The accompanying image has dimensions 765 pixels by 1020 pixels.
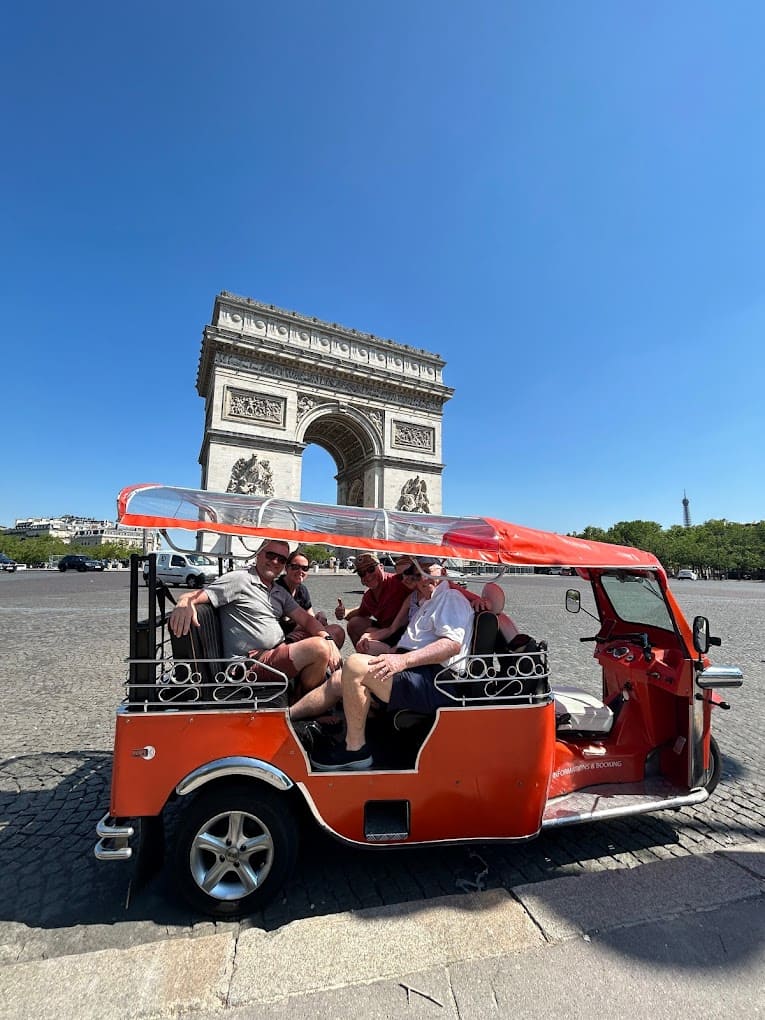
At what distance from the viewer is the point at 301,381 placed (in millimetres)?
32875

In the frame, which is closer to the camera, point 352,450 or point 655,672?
point 655,672

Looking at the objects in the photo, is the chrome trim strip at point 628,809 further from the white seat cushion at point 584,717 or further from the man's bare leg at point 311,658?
the man's bare leg at point 311,658

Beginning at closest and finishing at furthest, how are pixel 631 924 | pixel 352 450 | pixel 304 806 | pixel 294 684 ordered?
pixel 631 924 → pixel 304 806 → pixel 294 684 → pixel 352 450

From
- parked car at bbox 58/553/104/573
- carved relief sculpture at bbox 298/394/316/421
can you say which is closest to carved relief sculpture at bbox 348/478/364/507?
carved relief sculpture at bbox 298/394/316/421

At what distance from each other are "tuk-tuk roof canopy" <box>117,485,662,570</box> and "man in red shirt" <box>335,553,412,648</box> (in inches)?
62.7

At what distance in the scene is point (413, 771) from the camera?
2.30 m

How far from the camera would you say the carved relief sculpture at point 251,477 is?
28781 millimetres

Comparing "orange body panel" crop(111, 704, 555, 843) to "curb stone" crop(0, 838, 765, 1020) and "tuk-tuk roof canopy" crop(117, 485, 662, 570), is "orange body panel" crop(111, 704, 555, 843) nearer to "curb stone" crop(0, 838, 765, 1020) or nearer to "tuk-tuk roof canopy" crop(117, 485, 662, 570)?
"curb stone" crop(0, 838, 765, 1020)

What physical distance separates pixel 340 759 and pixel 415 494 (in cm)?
3201

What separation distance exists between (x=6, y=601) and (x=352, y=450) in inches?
1023

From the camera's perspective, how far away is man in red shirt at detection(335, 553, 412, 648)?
4350mm

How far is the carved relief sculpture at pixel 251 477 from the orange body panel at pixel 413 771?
26912 mm

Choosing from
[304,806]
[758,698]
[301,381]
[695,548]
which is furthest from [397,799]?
[695,548]

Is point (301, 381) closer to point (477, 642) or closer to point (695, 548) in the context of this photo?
point (477, 642)
